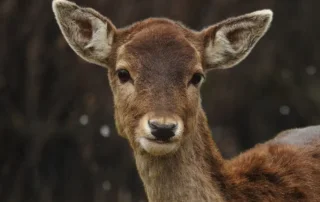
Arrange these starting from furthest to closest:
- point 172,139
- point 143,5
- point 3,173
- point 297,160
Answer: point 143,5 < point 3,173 < point 297,160 < point 172,139

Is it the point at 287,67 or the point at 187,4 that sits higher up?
the point at 187,4

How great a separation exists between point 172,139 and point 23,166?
26.0 feet

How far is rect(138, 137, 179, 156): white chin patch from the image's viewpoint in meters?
7.97

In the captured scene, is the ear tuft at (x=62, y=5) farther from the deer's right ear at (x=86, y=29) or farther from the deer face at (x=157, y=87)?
the deer face at (x=157, y=87)

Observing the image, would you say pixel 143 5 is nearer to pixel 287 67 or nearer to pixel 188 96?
pixel 287 67

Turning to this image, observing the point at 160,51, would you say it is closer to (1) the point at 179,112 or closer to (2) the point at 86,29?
(1) the point at 179,112

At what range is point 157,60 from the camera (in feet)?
27.4

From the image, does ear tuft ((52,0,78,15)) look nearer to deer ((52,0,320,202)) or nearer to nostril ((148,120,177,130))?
deer ((52,0,320,202))

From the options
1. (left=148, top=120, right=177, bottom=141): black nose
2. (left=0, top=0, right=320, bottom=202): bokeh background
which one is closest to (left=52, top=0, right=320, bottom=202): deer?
(left=148, top=120, right=177, bottom=141): black nose

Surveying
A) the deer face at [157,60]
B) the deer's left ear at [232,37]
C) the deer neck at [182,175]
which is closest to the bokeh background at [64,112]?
the deer face at [157,60]

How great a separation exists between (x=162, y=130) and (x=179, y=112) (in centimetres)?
35

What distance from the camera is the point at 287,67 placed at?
708 inches

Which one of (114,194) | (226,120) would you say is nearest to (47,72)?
(114,194)

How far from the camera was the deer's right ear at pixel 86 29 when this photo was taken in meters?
8.84
